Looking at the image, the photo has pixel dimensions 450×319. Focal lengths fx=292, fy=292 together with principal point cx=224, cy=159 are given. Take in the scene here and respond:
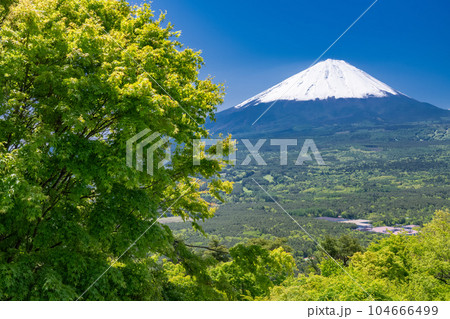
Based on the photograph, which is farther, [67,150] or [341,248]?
[341,248]

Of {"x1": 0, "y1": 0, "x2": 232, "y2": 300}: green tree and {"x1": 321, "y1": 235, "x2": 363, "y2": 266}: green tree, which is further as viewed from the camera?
{"x1": 321, "y1": 235, "x2": 363, "y2": 266}: green tree

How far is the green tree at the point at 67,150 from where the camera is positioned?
545 centimetres

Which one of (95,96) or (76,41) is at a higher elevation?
(76,41)

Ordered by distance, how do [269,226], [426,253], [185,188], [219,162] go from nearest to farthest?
1. [219,162]
2. [185,188]
3. [426,253]
4. [269,226]

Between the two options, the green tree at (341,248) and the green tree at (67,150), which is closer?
the green tree at (67,150)

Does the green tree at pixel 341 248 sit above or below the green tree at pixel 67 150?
below

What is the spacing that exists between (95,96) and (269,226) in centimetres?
13212

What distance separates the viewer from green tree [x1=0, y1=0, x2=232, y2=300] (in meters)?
5.45

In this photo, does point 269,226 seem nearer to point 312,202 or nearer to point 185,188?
point 312,202

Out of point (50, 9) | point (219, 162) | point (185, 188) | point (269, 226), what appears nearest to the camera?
point (50, 9)

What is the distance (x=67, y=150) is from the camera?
564 cm

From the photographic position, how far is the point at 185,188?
35.9 ft
